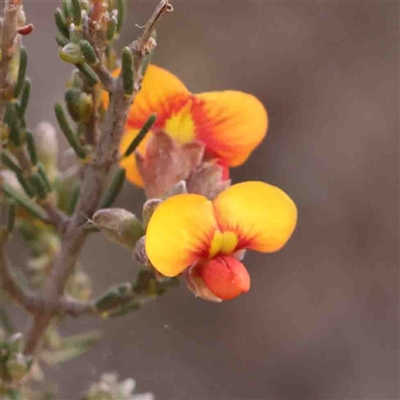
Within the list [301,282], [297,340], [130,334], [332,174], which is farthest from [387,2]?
[130,334]

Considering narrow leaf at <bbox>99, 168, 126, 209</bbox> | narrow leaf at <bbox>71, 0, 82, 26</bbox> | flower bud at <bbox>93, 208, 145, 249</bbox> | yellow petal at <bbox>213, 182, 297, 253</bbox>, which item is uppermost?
narrow leaf at <bbox>71, 0, 82, 26</bbox>

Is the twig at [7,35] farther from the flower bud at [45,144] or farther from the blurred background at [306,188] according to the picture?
the blurred background at [306,188]

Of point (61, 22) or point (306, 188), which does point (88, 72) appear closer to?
point (61, 22)

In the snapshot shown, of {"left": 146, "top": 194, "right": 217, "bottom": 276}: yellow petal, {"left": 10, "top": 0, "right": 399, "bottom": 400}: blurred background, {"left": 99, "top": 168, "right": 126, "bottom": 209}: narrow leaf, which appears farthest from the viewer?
{"left": 10, "top": 0, "right": 399, "bottom": 400}: blurred background

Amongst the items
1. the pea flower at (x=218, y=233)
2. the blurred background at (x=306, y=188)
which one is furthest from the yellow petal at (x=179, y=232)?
the blurred background at (x=306, y=188)

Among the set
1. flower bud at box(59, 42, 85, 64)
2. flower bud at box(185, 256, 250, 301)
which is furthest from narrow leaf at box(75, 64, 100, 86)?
flower bud at box(185, 256, 250, 301)

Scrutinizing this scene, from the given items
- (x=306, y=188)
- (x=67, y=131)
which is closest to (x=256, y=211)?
(x=67, y=131)

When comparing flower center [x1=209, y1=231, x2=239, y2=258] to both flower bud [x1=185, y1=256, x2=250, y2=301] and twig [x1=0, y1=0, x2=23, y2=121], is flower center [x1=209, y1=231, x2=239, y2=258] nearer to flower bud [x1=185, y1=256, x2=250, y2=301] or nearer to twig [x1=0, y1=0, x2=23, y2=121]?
flower bud [x1=185, y1=256, x2=250, y2=301]

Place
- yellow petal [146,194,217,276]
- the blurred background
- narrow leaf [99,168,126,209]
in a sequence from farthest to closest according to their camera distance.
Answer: the blurred background < narrow leaf [99,168,126,209] < yellow petal [146,194,217,276]
